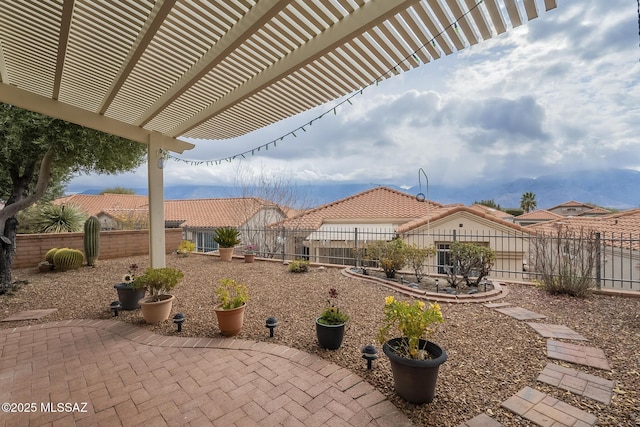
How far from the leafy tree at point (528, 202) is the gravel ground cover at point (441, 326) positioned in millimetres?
55694

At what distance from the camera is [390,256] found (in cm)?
767

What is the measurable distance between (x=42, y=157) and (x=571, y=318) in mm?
12402

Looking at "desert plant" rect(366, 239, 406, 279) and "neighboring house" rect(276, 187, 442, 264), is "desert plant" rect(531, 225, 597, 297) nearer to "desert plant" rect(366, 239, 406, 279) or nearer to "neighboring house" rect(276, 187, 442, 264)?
"desert plant" rect(366, 239, 406, 279)

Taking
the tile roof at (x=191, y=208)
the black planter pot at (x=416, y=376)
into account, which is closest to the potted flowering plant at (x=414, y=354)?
the black planter pot at (x=416, y=376)

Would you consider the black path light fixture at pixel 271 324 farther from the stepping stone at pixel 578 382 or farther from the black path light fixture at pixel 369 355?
the stepping stone at pixel 578 382

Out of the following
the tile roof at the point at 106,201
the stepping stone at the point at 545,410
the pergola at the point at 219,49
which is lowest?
the stepping stone at the point at 545,410

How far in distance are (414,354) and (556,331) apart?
10.1ft

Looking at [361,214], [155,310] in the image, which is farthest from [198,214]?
[155,310]

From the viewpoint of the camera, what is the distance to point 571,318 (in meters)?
4.89

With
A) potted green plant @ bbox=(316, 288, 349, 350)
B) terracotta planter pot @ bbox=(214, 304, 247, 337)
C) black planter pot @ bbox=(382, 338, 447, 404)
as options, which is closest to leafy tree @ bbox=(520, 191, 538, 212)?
potted green plant @ bbox=(316, 288, 349, 350)

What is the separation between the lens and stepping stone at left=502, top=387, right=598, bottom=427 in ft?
8.09

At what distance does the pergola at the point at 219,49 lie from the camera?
2816mm

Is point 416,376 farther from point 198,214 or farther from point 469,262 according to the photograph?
point 198,214

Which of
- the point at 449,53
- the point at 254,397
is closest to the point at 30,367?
the point at 254,397
